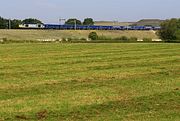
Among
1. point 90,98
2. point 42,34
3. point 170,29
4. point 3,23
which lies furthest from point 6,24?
point 90,98

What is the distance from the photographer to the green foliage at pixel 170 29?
131 metres

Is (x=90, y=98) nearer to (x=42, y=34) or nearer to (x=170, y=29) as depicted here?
(x=170, y=29)

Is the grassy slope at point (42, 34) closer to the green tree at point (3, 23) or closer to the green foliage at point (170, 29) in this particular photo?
the green foliage at point (170, 29)

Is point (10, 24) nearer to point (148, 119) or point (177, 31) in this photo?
point (177, 31)

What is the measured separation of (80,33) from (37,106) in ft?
456

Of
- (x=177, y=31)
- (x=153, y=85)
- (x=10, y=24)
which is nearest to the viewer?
(x=153, y=85)

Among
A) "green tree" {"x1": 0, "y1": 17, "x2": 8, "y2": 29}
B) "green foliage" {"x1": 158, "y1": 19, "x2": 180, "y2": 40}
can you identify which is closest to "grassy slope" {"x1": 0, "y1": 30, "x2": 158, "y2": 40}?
"green foliage" {"x1": 158, "y1": 19, "x2": 180, "y2": 40}

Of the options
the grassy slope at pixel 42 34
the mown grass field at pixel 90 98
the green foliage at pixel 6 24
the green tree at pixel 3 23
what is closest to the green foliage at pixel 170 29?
the grassy slope at pixel 42 34

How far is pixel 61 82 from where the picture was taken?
67.6 ft

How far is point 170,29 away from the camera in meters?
133

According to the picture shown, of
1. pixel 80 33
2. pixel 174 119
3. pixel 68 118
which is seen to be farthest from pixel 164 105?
pixel 80 33

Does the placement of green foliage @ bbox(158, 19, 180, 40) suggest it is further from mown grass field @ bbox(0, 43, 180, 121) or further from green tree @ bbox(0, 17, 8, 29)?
mown grass field @ bbox(0, 43, 180, 121)

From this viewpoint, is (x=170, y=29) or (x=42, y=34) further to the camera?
(x=42, y=34)

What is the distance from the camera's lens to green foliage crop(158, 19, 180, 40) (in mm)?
130913
